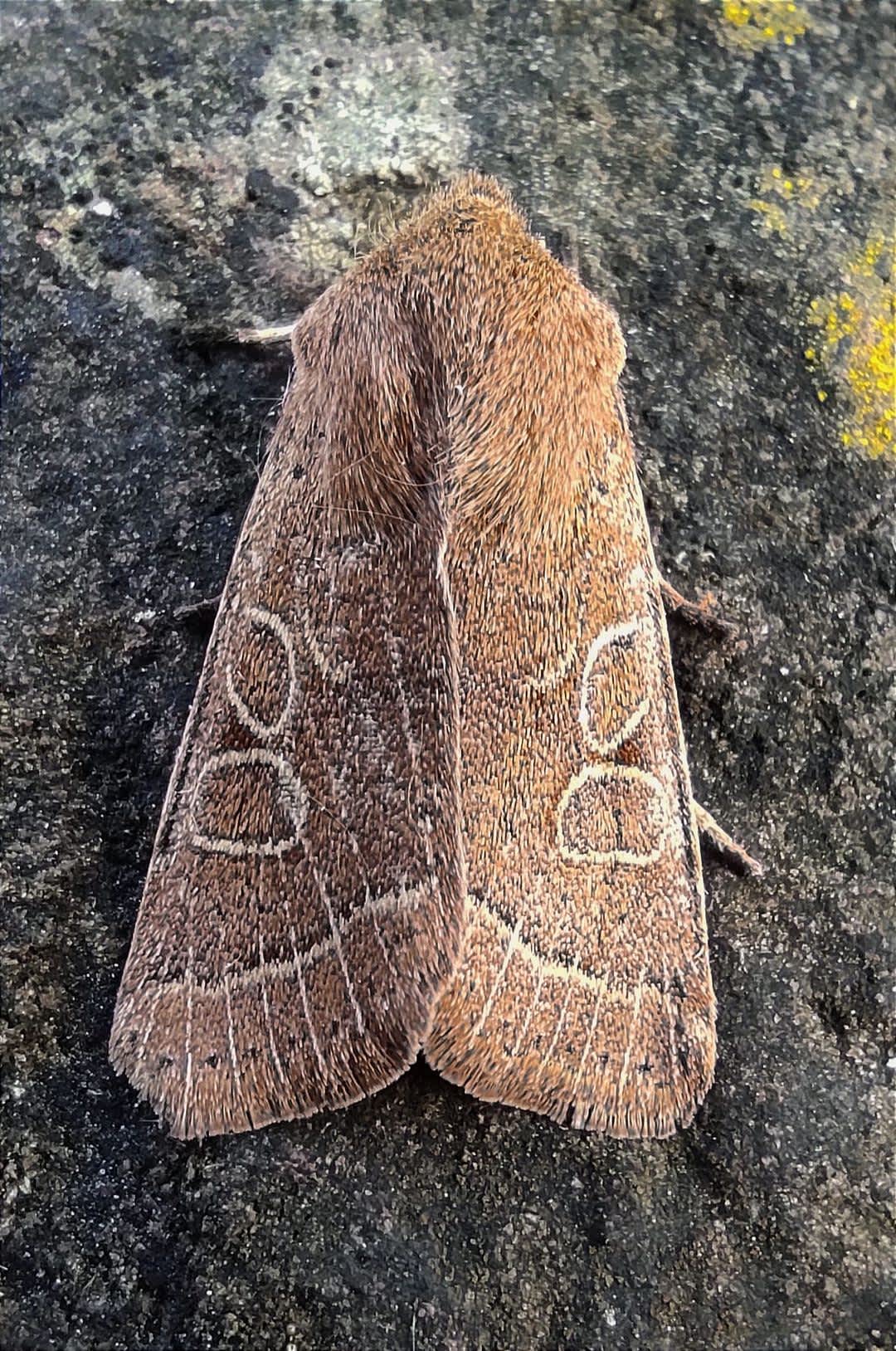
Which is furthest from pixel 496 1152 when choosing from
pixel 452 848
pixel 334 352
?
pixel 334 352

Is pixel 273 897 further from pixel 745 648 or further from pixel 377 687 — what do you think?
pixel 745 648

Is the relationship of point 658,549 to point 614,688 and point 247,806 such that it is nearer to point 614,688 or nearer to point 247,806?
point 614,688

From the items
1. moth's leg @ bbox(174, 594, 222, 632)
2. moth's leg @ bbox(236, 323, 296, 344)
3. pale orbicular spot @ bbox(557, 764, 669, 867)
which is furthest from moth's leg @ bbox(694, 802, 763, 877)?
moth's leg @ bbox(236, 323, 296, 344)

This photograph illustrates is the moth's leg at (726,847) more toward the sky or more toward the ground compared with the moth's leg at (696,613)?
more toward the ground

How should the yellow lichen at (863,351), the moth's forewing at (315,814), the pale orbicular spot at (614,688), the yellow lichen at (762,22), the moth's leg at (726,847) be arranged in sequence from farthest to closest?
1. the yellow lichen at (762,22)
2. the yellow lichen at (863,351)
3. the moth's leg at (726,847)
4. the pale orbicular spot at (614,688)
5. the moth's forewing at (315,814)

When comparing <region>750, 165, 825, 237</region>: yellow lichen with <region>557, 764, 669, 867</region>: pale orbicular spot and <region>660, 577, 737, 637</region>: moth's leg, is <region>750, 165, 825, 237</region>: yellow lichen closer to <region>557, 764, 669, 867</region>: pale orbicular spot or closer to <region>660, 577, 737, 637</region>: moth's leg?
<region>660, 577, 737, 637</region>: moth's leg

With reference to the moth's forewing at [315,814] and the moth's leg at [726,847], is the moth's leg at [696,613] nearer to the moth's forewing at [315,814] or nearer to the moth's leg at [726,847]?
the moth's leg at [726,847]

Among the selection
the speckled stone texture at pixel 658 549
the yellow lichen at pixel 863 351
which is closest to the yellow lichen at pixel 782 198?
the speckled stone texture at pixel 658 549

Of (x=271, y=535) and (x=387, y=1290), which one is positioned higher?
(x=271, y=535)

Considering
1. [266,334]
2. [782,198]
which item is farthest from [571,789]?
[782,198]
